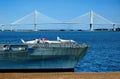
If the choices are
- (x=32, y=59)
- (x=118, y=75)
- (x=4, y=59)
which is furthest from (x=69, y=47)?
(x=118, y=75)

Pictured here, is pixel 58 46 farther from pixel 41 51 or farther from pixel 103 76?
pixel 103 76

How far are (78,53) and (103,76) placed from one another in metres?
17.8

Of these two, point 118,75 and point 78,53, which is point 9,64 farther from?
point 118,75

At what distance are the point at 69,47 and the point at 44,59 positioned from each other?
2188mm

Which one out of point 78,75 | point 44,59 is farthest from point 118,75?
point 44,59

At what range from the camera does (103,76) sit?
41.8 feet

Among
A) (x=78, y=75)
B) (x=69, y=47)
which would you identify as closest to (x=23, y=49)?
(x=69, y=47)

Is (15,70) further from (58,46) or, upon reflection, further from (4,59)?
(58,46)

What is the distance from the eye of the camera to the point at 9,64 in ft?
97.1

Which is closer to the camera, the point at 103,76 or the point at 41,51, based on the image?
the point at 103,76

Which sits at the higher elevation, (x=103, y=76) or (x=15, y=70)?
(x=103, y=76)

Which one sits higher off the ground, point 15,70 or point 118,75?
point 118,75

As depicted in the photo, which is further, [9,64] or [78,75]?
[9,64]

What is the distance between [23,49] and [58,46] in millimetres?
2760
